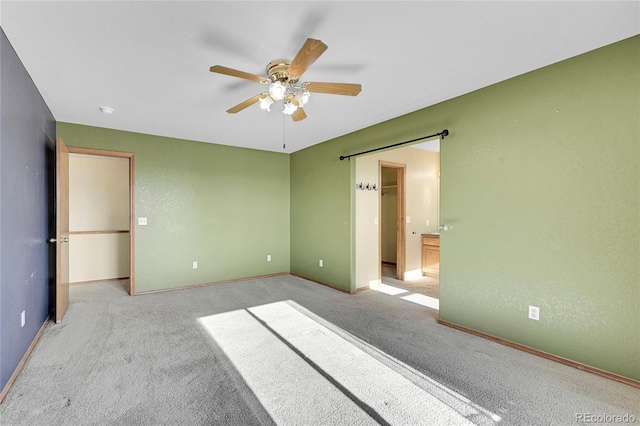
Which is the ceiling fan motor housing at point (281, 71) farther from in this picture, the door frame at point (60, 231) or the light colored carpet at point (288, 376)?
the door frame at point (60, 231)

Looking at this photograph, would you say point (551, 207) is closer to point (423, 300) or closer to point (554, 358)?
point (554, 358)

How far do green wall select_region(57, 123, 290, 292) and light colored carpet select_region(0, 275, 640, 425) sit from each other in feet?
4.21

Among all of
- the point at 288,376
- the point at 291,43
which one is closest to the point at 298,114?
the point at 291,43

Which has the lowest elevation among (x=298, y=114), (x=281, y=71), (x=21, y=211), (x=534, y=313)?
(x=534, y=313)

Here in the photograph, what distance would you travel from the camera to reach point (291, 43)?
6.62 feet

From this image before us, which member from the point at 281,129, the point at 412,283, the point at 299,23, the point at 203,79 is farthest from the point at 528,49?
the point at 412,283

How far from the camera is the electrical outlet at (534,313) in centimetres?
243

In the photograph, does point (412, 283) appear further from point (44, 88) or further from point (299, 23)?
point (44, 88)

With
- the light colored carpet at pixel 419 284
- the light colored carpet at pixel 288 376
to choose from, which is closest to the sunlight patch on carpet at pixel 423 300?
the light colored carpet at pixel 419 284

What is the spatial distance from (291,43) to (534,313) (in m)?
2.90

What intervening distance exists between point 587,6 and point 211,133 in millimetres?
4126

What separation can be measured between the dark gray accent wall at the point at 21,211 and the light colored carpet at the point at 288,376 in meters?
0.31

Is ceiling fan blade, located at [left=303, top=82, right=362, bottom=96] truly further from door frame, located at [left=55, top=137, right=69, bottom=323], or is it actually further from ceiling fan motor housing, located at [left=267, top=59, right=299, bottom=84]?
door frame, located at [left=55, top=137, right=69, bottom=323]

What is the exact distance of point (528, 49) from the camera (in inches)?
83.6
